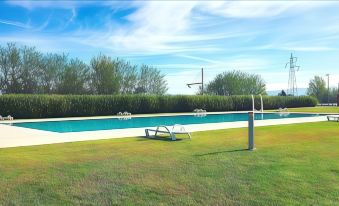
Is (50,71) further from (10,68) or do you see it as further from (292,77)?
(292,77)

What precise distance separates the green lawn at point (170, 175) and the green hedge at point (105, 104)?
17014 millimetres

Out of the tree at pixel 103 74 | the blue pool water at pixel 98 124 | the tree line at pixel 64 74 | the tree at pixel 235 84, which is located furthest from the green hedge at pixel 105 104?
the tree at pixel 235 84

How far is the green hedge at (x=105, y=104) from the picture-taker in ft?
79.9

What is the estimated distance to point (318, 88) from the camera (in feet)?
228

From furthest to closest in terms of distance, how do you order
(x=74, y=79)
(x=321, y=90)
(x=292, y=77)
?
(x=321, y=90), (x=292, y=77), (x=74, y=79)

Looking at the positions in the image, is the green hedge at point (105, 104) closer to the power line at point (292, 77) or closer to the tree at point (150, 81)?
the tree at point (150, 81)

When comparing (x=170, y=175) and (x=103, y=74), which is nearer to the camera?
(x=170, y=175)

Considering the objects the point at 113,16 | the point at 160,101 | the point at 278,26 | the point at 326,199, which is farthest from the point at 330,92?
the point at 326,199

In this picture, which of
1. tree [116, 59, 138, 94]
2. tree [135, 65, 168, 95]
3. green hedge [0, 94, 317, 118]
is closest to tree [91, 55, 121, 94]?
tree [116, 59, 138, 94]

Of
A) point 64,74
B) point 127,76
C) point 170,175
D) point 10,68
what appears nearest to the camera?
point 170,175

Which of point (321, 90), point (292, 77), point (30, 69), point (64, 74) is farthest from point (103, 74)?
point (321, 90)

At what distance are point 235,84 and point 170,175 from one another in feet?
168

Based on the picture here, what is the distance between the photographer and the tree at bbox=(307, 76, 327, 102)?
225 ft

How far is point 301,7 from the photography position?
1361 cm
